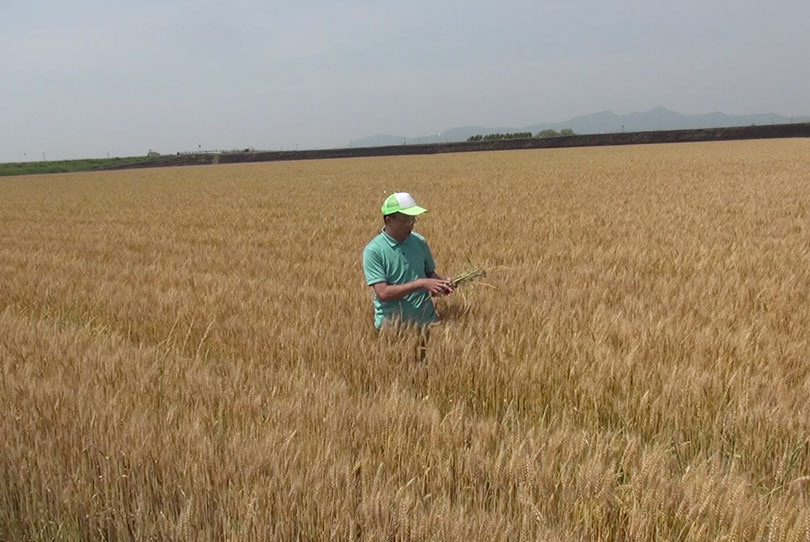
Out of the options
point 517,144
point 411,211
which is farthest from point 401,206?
point 517,144

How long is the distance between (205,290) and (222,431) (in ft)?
10.4

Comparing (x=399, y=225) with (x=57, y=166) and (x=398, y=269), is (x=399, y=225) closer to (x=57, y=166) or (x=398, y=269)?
(x=398, y=269)

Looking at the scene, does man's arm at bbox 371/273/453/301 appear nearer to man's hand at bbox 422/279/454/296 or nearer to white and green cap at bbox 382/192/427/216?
man's hand at bbox 422/279/454/296

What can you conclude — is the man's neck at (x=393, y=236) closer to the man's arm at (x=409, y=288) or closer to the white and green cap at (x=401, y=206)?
the white and green cap at (x=401, y=206)

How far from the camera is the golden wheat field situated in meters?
1.53

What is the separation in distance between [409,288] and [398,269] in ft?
0.97

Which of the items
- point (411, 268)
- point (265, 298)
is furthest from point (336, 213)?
point (411, 268)

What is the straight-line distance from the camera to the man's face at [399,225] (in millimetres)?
3369

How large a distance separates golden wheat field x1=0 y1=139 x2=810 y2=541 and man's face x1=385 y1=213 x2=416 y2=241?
0.66 metres

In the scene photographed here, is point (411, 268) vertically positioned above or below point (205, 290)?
above

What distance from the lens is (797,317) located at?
3535 millimetres

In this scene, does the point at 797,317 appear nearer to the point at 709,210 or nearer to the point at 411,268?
the point at 411,268

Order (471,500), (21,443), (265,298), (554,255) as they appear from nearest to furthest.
Result: 1. (471,500)
2. (21,443)
3. (265,298)
4. (554,255)

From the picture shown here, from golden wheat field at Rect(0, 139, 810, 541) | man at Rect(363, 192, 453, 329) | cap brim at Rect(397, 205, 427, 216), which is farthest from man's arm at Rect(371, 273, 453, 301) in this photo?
cap brim at Rect(397, 205, 427, 216)
